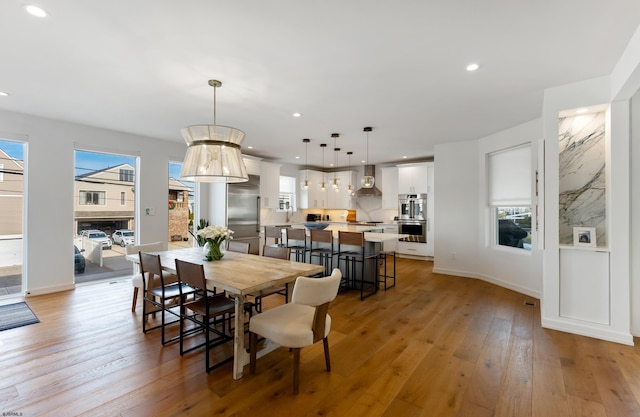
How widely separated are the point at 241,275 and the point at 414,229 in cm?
556

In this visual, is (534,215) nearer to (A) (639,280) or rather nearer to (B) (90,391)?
(A) (639,280)

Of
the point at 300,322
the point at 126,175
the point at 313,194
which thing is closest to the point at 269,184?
the point at 313,194

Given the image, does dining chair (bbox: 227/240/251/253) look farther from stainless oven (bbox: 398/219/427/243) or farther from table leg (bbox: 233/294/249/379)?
stainless oven (bbox: 398/219/427/243)

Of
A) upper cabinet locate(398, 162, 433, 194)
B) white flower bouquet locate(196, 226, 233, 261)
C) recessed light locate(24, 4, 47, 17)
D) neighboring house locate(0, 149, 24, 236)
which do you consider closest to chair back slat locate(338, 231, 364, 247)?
white flower bouquet locate(196, 226, 233, 261)

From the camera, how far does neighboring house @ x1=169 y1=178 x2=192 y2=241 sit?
569 centimetres

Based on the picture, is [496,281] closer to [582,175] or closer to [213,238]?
[582,175]

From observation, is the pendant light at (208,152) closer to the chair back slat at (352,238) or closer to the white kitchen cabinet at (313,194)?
the chair back slat at (352,238)

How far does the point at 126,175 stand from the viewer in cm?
519

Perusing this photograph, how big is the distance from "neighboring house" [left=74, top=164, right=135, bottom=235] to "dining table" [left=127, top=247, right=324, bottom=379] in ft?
7.63

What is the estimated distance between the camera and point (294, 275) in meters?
2.47

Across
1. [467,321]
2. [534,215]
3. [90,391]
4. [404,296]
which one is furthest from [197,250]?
[534,215]

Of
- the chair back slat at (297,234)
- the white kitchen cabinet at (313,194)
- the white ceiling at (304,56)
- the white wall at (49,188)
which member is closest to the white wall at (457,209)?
the white ceiling at (304,56)

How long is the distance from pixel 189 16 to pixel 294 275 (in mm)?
2041

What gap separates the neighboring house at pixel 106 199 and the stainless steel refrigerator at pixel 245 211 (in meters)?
1.73
